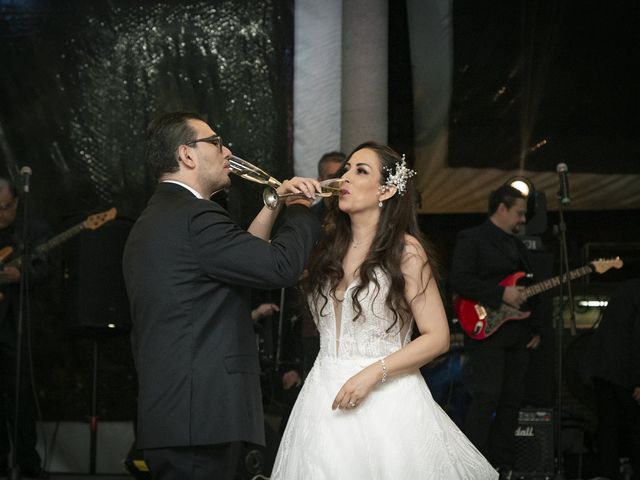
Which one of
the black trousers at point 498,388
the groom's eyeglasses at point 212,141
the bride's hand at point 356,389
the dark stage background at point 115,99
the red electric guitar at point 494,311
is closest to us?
the bride's hand at point 356,389

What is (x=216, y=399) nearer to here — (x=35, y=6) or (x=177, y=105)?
(x=177, y=105)

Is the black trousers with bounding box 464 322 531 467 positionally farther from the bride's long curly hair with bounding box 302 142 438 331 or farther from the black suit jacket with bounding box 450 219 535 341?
the bride's long curly hair with bounding box 302 142 438 331

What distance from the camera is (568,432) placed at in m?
7.55

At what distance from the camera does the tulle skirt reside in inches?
153

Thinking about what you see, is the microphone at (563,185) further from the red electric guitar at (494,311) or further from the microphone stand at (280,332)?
the microphone stand at (280,332)

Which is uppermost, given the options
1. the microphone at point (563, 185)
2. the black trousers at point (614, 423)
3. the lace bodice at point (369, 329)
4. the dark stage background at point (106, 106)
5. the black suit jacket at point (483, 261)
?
the dark stage background at point (106, 106)

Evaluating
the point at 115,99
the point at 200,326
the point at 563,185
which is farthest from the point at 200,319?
the point at 115,99

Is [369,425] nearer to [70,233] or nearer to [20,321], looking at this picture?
[20,321]

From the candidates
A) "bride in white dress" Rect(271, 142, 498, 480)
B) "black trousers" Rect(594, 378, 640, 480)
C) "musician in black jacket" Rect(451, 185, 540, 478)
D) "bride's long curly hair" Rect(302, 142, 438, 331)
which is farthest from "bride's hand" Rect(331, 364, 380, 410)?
"black trousers" Rect(594, 378, 640, 480)

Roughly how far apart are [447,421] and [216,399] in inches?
39.2

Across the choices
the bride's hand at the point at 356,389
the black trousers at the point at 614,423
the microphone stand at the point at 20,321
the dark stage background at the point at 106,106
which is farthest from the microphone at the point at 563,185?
the microphone stand at the point at 20,321

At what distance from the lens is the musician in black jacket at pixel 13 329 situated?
23.4 ft

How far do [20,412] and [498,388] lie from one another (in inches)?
127

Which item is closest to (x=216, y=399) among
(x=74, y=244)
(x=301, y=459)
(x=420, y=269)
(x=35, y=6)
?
(x=301, y=459)
